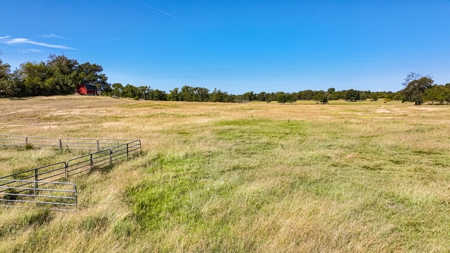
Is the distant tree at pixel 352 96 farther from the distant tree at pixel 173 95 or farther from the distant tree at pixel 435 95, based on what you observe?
the distant tree at pixel 173 95

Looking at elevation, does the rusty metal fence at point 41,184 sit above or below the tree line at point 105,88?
below

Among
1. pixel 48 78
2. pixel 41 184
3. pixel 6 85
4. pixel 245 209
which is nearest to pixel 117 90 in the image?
pixel 48 78

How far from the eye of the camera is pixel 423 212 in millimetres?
7270

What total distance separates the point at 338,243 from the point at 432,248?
2266 mm

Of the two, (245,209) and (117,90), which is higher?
(117,90)

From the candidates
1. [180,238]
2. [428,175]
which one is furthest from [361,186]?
[180,238]

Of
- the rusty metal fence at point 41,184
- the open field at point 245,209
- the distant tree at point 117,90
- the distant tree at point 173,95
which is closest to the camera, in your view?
the open field at point 245,209

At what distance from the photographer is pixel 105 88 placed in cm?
12125

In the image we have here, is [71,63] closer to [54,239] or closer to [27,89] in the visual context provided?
[27,89]

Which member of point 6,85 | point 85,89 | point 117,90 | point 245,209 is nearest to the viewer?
point 245,209

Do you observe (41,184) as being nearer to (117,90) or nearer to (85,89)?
(85,89)

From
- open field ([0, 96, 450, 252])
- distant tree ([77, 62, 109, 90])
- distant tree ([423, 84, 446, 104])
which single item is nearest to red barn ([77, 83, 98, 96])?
distant tree ([77, 62, 109, 90])

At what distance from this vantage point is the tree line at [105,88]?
74.2 meters

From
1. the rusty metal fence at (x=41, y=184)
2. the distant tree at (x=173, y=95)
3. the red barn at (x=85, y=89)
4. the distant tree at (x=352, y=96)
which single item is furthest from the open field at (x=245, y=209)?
the distant tree at (x=352, y=96)
